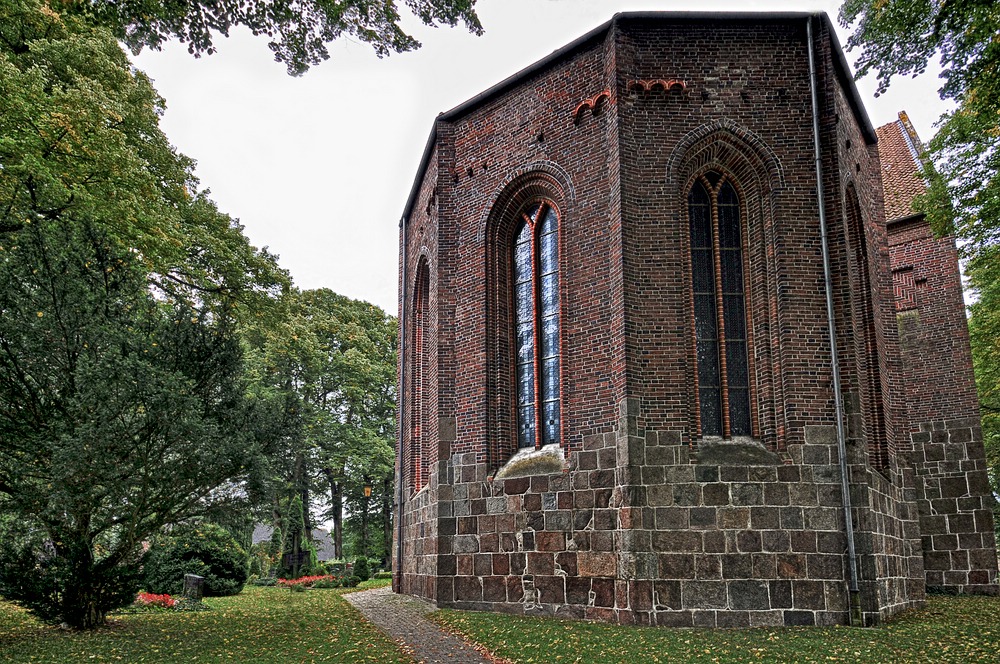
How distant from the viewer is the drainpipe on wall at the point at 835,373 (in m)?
11.1

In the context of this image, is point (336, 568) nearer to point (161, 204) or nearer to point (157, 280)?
point (157, 280)

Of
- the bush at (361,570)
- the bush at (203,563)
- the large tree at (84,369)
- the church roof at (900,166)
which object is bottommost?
the bush at (361,570)

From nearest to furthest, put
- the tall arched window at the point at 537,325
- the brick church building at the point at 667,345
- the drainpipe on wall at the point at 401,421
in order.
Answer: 1. the brick church building at the point at 667,345
2. the tall arched window at the point at 537,325
3. the drainpipe on wall at the point at 401,421

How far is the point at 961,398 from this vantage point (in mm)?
18922

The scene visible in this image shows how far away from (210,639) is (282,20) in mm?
7897

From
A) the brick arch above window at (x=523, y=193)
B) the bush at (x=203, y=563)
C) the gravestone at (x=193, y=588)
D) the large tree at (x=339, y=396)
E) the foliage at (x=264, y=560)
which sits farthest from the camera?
the large tree at (x=339, y=396)

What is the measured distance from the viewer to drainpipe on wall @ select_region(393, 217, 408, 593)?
1808 cm

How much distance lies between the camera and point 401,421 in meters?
19.4

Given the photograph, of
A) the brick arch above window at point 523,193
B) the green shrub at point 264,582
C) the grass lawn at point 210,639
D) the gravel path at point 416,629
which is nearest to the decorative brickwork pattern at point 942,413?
the brick arch above window at point 523,193

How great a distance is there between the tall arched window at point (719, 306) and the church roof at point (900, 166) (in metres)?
→ 9.05

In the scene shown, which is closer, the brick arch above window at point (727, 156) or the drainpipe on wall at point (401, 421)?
the brick arch above window at point (727, 156)

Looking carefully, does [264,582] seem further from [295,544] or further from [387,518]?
[387,518]

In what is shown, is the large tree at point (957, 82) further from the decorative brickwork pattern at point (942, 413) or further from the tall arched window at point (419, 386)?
the tall arched window at point (419, 386)

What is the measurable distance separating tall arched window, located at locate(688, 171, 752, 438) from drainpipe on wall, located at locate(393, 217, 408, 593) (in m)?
8.83
